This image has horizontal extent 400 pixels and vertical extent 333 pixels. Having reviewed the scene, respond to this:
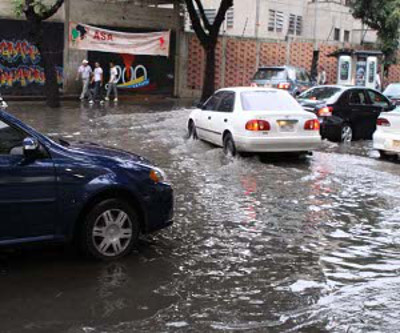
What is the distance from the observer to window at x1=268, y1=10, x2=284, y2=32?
36125 millimetres

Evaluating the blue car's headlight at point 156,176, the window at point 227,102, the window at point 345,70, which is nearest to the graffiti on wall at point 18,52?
the window at point 227,102

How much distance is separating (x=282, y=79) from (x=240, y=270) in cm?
1863

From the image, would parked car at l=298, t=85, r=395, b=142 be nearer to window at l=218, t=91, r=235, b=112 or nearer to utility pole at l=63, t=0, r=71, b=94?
window at l=218, t=91, r=235, b=112

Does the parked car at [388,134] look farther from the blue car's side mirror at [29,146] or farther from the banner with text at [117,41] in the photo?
the banner with text at [117,41]

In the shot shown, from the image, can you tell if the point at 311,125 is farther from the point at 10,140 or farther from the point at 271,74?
the point at 271,74

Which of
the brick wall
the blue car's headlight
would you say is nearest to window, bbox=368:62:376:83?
the brick wall

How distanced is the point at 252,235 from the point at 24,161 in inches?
109

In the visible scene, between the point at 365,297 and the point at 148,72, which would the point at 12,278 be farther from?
the point at 148,72

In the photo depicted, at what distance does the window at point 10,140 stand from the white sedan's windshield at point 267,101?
6732mm

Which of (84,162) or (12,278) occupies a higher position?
(84,162)

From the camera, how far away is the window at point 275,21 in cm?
3612

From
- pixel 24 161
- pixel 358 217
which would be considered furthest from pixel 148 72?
pixel 24 161

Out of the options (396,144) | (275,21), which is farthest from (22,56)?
(275,21)

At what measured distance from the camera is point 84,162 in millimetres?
5426
